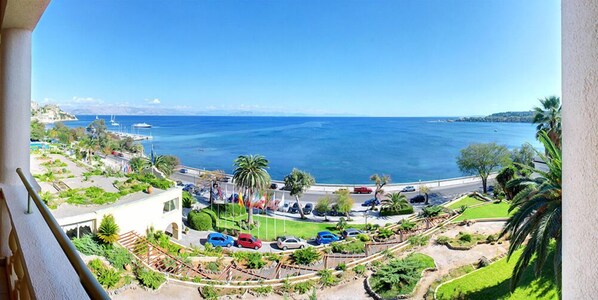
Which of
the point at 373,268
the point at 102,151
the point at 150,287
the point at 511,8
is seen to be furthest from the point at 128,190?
the point at 102,151

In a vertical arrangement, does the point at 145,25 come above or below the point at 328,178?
above

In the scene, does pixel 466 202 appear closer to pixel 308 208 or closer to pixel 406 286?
pixel 308 208

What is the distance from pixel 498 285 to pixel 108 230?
30.4 ft

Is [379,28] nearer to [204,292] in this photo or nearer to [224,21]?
[224,21]

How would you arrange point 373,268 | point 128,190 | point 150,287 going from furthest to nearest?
point 128,190, point 373,268, point 150,287

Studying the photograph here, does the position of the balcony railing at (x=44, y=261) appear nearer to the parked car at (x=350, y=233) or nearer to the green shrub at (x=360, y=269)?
the green shrub at (x=360, y=269)

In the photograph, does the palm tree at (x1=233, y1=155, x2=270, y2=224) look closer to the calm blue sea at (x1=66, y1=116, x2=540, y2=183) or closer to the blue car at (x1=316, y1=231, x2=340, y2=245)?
the blue car at (x1=316, y1=231, x2=340, y2=245)

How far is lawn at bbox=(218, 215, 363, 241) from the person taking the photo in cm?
1454

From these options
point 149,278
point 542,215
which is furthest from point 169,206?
point 542,215

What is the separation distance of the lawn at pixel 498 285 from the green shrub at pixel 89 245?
7934mm

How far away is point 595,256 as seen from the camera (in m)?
0.28

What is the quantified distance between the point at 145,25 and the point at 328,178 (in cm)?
2938

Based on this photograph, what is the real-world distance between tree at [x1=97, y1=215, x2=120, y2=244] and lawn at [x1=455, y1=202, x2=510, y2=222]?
38.1 ft

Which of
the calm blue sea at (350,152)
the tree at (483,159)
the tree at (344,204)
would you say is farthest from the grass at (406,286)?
the calm blue sea at (350,152)
